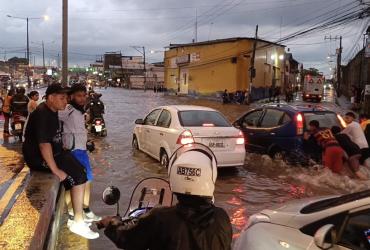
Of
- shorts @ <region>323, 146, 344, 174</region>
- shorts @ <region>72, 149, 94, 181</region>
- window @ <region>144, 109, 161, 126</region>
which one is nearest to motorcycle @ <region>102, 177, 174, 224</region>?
shorts @ <region>72, 149, 94, 181</region>

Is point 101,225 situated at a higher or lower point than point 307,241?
higher

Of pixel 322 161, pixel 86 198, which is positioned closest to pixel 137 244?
pixel 86 198

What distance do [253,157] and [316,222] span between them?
887cm

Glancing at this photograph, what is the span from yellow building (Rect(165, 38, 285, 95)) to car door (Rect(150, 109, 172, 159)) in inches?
1451

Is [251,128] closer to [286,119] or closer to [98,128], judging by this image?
[286,119]

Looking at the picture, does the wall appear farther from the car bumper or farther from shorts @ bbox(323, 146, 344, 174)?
the car bumper

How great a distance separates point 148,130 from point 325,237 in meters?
8.85

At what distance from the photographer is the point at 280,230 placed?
4008 millimetres

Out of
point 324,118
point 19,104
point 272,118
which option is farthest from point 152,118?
point 19,104

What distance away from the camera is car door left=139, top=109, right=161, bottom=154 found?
11.9 m

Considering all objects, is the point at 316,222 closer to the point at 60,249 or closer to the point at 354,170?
the point at 60,249

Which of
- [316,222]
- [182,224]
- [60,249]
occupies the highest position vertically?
[182,224]

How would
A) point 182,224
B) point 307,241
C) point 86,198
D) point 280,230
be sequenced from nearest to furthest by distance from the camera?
point 182,224
point 307,241
point 280,230
point 86,198

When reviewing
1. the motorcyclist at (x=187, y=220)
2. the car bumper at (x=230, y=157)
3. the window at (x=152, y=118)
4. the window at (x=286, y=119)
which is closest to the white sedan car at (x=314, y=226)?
the motorcyclist at (x=187, y=220)
